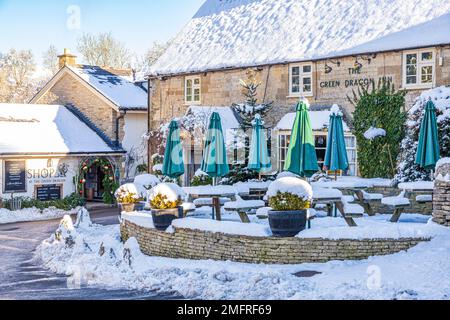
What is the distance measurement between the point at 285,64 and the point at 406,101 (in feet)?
13.6

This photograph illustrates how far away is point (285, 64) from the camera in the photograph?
19156 mm

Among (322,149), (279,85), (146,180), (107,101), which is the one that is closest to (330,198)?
(322,149)

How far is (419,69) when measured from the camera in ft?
54.1

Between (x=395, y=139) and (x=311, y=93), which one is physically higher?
(x=311, y=93)

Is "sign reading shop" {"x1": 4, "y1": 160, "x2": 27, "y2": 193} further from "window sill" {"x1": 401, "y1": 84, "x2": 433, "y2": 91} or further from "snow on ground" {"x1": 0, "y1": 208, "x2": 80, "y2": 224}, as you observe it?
"window sill" {"x1": 401, "y1": 84, "x2": 433, "y2": 91}

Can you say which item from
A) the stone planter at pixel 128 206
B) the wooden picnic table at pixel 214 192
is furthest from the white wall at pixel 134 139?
the wooden picnic table at pixel 214 192

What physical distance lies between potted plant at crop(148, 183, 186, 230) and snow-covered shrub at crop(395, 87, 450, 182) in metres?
5.90

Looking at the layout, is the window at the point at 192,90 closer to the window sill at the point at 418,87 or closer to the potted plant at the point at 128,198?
the potted plant at the point at 128,198

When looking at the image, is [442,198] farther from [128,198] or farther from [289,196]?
[128,198]

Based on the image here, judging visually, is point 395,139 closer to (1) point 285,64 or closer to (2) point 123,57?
(1) point 285,64

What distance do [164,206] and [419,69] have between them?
8457 millimetres

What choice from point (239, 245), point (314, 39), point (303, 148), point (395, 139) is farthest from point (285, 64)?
point (239, 245)

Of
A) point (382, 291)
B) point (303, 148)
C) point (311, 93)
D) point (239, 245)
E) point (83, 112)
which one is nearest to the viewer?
point (382, 291)
